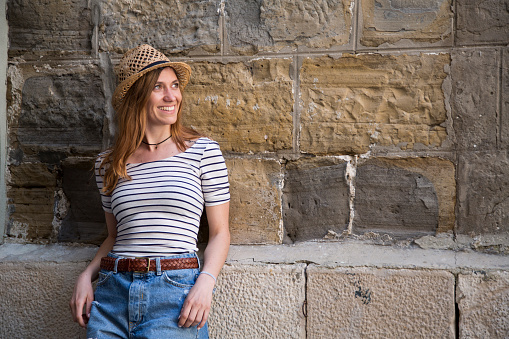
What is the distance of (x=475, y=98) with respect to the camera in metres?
2.17

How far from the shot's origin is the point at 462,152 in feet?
7.18

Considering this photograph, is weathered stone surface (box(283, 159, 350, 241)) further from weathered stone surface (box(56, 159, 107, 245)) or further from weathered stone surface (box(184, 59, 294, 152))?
weathered stone surface (box(56, 159, 107, 245))

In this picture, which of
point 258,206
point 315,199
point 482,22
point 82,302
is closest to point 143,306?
point 82,302

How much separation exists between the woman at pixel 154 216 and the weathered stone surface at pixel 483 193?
1.21 meters

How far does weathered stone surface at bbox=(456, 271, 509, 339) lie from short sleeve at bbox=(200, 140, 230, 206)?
1196 mm

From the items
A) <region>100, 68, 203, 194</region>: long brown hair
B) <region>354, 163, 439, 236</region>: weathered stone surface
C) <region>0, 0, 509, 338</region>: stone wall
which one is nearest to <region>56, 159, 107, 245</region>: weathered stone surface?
<region>0, 0, 509, 338</region>: stone wall

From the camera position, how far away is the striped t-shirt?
1.92 m

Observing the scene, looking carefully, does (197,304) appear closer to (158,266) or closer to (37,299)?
(158,266)

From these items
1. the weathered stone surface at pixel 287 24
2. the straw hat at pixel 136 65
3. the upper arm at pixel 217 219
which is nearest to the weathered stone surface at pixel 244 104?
the weathered stone surface at pixel 287 24

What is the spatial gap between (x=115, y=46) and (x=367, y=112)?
1.46 meters

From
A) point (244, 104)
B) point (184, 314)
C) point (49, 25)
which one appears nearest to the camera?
point (184, 314)

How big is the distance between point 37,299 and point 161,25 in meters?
1.67

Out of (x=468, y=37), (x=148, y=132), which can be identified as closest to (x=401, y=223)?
(x=468, y=37)

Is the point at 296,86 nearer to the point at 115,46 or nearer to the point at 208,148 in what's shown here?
the point at 208,148
